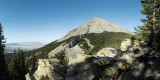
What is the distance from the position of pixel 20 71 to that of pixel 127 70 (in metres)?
49.7

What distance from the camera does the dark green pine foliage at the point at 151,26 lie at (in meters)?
23.5

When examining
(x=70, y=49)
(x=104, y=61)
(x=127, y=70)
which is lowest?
(x=70, y=49)

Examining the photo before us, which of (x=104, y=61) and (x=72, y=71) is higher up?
(x=104, y=61)

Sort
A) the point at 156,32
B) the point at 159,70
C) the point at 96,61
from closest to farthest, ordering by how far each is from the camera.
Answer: the point at 159,70, the point at 96,61, the point at 156,32

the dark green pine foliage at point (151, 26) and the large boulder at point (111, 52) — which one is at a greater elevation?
the dark green pine foliage at point (151, 26)

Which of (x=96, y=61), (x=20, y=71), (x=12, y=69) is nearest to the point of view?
(x=96, y=61)

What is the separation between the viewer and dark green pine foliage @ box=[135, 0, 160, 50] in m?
23.5

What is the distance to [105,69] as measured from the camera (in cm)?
1239

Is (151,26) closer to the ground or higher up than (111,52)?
higher up

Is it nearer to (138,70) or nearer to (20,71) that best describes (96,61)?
(138,70)

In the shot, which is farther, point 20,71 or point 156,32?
point 20,71

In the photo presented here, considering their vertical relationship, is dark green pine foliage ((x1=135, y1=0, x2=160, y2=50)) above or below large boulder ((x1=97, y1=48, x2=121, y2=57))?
above

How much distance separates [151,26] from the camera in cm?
2467

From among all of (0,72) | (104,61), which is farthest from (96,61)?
(0,72)
